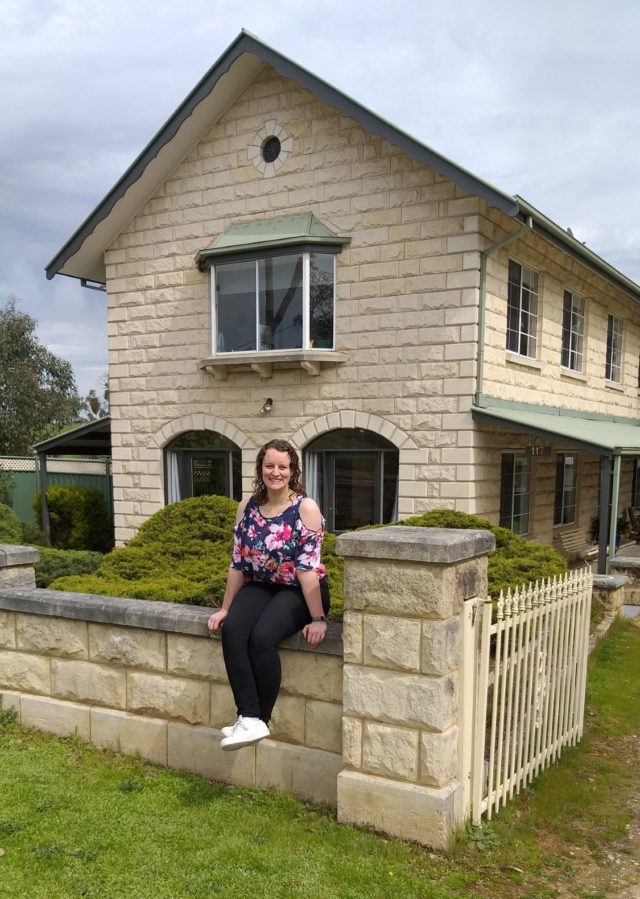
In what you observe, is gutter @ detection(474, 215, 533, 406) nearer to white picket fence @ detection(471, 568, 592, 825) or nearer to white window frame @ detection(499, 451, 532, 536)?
white window frame @ detection(499, 451, 532, 536)

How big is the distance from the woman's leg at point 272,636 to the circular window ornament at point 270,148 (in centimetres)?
944

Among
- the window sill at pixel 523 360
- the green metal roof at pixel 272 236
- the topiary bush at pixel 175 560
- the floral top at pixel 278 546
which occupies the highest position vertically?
the green metal roof at pixel 272 236

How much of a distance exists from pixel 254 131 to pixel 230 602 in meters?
9.90

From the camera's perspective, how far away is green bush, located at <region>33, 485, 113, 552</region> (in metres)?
15.5

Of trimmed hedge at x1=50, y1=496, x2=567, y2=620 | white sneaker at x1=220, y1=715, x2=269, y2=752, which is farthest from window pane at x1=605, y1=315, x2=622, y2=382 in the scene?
white sneaker at x1=220, y1=715, x2=269, y2=752

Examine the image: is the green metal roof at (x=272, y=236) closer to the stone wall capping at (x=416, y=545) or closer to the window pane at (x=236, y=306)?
the window pane at (x=236, y=306)

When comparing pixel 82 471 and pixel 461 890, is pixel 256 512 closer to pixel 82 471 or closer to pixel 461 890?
pixel 461 890

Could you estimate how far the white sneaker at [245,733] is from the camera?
3.72m

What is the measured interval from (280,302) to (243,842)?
29.7 feet

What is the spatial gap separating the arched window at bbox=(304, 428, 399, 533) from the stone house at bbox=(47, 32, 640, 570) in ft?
0.12

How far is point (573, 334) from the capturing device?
14.4 m

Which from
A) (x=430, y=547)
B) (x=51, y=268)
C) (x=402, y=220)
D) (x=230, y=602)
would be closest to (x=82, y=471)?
(x=51, y=268)

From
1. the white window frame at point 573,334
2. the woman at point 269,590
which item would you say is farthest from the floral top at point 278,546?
the white window frame at point 573,334

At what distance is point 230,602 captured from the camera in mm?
4168
